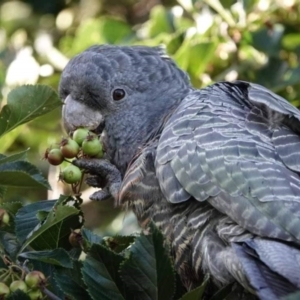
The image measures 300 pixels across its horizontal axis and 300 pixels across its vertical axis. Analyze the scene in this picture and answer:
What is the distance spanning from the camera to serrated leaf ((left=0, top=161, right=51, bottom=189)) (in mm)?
2408

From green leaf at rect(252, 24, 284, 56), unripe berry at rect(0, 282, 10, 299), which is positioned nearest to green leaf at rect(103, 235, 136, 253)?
unripe berry at rect(0, 282, 10, 299)

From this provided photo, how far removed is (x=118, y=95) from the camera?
3180mm

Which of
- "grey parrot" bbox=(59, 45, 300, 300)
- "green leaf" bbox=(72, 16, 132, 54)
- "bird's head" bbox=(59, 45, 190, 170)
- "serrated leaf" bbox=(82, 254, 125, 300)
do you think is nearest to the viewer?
"serrated leaf" bbox=(82, 254, 125, 300)

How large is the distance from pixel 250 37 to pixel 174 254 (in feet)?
4.64

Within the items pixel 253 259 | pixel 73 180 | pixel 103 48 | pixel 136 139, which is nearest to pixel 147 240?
pixel 253 259

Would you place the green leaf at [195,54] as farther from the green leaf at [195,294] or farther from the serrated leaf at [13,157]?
the green leaf at [195,294]

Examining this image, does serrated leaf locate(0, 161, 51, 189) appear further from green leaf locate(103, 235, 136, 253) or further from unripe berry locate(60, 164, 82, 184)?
green leaf locate(103, 235, 136, 253)

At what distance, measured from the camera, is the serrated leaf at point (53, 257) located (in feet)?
7.53

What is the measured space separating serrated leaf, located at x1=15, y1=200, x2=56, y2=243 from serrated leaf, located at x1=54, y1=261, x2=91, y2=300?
160 millimetres

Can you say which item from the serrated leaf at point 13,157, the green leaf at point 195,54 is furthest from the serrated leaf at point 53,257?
the green leaf at point 195,54

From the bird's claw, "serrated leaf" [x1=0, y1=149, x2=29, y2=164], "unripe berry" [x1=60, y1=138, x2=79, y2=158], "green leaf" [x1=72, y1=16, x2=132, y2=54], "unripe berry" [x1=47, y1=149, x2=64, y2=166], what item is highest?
"serrated leaf" [x1=0, y1=149, x2=29, y2=164]

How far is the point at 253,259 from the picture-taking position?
226cm

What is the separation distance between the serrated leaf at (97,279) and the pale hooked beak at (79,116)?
3.23ft

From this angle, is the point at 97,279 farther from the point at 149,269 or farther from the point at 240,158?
the point at 240,158
